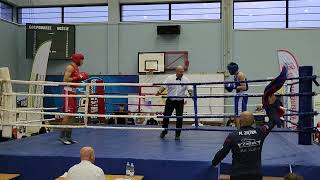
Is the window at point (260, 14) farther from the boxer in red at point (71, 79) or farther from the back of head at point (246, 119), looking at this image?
the back of head at point (246, 119)

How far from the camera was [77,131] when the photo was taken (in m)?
7.60

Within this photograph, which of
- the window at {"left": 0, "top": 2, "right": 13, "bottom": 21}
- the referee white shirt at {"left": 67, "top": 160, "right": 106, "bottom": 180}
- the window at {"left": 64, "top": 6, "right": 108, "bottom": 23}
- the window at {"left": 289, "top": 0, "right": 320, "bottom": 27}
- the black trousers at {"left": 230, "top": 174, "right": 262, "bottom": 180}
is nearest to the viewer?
the referee white shirt at {"left": 67, "top": 160, "right": 106, "bottom": 180}

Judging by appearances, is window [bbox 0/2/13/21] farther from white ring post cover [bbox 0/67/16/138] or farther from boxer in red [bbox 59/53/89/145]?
boxer in red [bbox 59/53/89/145]

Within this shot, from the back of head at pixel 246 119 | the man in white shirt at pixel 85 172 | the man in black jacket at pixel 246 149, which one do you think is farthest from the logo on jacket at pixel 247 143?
the man in white shirt at pixel 85 172

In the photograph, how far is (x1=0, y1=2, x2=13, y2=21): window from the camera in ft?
42.1

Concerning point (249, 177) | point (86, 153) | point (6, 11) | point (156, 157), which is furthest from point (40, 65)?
point (249, 177)

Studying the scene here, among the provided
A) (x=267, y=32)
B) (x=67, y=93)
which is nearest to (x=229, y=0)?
(x=267, y=32)

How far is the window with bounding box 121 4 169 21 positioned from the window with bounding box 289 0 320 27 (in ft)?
12.3

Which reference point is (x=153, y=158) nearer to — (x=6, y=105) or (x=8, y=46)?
(x=6, y=105)

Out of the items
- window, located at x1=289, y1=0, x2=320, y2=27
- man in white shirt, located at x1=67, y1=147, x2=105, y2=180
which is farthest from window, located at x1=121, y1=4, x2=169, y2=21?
man in white shirt, located at x1=67, y1=147, x2=105, y2=180

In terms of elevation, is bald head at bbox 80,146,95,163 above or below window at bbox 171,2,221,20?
below

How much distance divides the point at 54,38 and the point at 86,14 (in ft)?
4.47

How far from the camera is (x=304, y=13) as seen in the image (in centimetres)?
1221

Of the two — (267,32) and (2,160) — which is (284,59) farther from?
(2,160)
